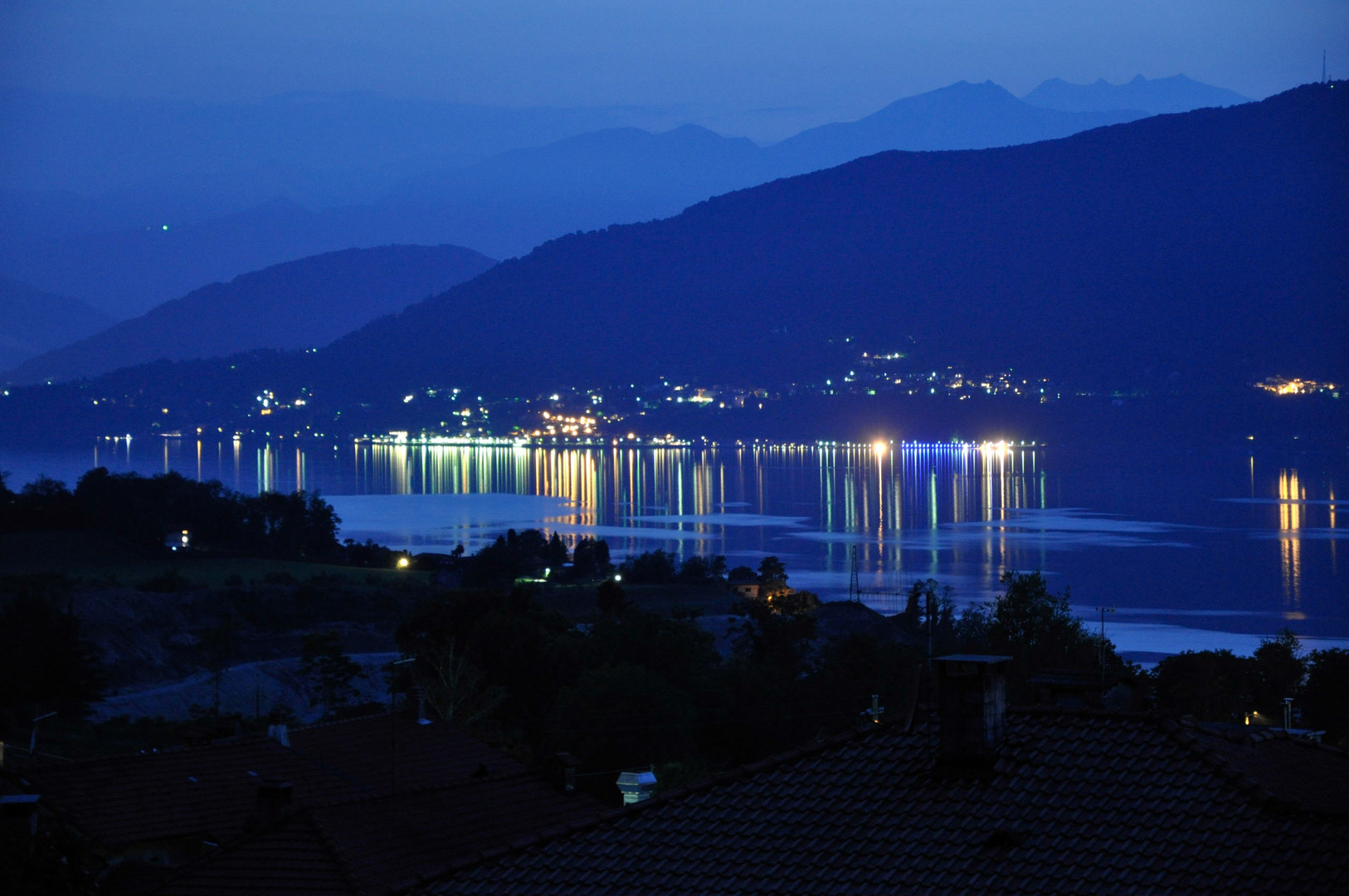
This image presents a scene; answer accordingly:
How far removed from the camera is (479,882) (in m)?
5.71

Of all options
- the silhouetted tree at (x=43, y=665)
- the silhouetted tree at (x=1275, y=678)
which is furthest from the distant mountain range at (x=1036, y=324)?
the silhouetted tree at (x=43, y=665)

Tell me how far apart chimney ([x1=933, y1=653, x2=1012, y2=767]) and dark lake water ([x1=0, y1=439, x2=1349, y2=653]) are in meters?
30.8

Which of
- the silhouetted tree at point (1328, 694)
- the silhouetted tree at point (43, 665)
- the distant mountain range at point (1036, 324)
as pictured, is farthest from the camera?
the distant mountain range at point (1036, 324)

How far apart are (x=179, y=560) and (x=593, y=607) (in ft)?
43.2

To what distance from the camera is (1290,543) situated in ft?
205

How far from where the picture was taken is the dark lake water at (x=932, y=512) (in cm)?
4691

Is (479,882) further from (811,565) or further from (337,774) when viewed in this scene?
(811,565)

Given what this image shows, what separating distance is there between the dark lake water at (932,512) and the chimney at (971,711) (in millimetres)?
30828

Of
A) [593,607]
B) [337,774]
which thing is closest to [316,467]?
[593,607]

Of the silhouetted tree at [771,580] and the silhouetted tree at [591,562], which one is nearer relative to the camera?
the silhouetted tree at [771,580]

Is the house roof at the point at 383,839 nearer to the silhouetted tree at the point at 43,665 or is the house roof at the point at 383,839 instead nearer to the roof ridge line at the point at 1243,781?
the roof ridge line at the point at 1243,781

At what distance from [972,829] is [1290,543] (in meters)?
61.8

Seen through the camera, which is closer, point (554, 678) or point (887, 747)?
point (887, 747)

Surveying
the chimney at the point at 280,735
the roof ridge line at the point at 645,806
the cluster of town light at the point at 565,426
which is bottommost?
the chimney at the point at 280,735
